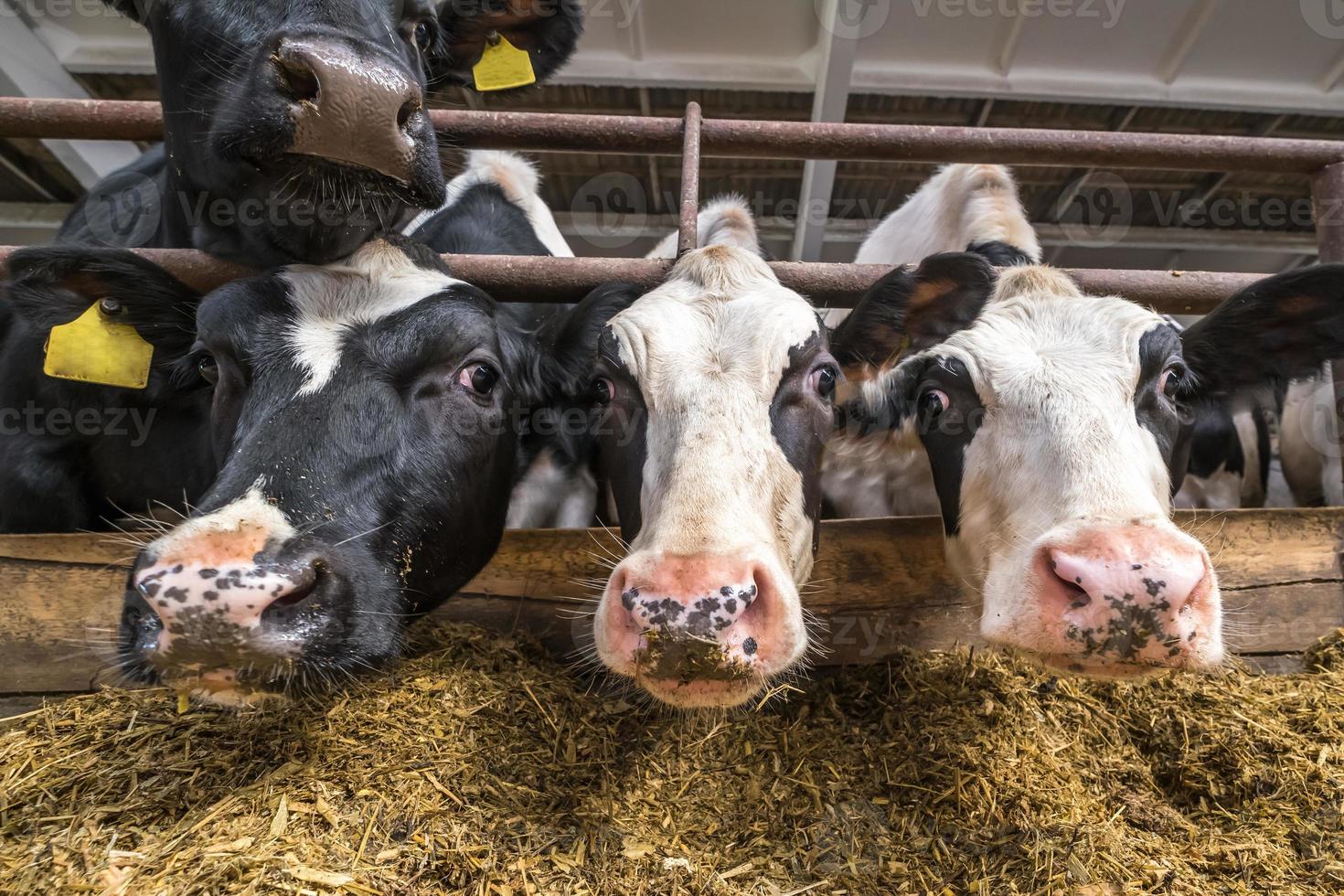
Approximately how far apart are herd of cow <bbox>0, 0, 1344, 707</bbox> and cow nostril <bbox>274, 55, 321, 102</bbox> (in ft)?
0.04

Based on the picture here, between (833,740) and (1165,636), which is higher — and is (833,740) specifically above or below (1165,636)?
below

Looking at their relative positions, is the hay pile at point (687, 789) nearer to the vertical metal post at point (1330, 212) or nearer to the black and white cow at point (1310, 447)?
the vertical metal post at point (1330, 212)

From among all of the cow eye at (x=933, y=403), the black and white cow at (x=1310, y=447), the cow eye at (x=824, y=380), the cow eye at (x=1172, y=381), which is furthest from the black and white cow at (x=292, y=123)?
the black and white cow at (x=1310, y=447)

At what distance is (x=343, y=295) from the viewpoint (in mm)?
2330

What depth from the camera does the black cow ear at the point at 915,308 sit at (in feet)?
8.78

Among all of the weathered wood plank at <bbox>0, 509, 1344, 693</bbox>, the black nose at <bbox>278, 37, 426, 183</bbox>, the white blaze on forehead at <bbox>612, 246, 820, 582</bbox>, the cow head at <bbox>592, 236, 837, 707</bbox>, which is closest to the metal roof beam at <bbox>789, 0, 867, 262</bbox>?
the white blaze on forehead at <bbox>612, 246, 820, 582</bbox>

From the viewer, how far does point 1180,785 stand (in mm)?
2059

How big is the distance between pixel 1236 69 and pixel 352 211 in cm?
944

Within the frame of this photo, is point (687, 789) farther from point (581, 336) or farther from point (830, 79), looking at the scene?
point (830, 79)

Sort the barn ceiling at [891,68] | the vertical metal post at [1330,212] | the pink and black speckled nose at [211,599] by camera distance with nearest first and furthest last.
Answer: the pink and black speckled nose at [211,599]
the vertical metal post at [1330,212]
the barn ceiling at [891,68]

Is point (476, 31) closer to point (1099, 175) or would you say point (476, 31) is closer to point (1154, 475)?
point (1154, 475)

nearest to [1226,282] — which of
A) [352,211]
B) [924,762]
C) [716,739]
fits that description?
[924,762]

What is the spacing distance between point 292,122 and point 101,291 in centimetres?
113

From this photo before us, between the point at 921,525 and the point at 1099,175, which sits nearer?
the point at 921,525
